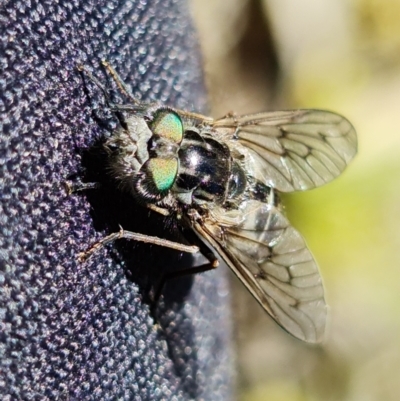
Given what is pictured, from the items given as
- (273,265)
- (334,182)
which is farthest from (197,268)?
(334,182)

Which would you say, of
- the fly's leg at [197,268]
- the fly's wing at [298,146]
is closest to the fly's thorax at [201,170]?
the fly's leg at [197,268]

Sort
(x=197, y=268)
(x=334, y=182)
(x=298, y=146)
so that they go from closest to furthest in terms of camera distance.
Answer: (x=197, y=268), (x=298, y=146), (x=334, y=182)

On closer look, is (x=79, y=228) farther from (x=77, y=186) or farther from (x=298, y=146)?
(x=298, y=146)

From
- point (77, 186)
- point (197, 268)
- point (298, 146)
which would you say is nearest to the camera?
point (77, 186)

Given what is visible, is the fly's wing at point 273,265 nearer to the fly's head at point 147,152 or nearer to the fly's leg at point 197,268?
the fly's leg at point 197,268

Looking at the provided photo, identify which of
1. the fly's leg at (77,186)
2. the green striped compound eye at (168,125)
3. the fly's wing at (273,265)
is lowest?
the fly's wing at (273,265)

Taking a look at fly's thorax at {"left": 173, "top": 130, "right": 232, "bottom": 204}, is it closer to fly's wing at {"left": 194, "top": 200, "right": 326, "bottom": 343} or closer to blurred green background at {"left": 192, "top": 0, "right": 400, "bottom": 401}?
fly's wing at {"left": 194, "top": 200, "right": 326, "bottom": 343}

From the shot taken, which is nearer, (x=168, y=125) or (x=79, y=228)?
(x=79, y=228)
